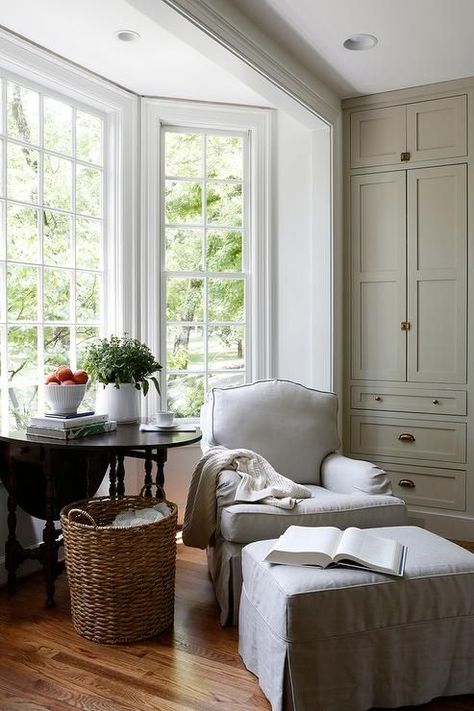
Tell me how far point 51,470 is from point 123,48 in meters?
2.03

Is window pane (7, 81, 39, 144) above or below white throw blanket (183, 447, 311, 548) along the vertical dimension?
above

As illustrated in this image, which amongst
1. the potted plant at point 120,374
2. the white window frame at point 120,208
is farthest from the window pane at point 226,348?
the potted plant at point 120,374

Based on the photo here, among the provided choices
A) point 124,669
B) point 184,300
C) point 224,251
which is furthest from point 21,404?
point 224,251

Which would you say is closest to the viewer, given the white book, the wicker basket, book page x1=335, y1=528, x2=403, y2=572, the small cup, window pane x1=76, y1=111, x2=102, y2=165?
book page x1=335, y1=528, x2=403, y2=572

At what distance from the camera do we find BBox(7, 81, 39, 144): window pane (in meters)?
3.08

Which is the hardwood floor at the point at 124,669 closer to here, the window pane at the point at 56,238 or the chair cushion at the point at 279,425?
the chair cushion at the point at 279,425

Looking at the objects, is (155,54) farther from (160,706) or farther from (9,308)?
(160,706)

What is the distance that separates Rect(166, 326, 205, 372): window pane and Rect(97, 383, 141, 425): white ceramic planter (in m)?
0.83

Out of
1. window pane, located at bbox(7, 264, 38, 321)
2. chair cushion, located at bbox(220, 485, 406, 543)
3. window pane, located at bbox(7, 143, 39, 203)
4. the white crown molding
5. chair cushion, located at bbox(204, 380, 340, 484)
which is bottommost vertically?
chair cushion, located at bbox(220, 485, 406, 543)

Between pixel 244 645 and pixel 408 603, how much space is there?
23.9 inches

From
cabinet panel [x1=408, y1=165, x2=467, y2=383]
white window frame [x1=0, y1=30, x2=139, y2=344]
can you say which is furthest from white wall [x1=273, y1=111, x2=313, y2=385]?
white window frame [x1=0, y1=30, x2=139, y2=344]

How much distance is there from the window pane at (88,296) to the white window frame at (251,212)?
26 centimetres

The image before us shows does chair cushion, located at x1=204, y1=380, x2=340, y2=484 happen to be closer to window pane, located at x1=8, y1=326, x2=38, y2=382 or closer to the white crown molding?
window pane, located at x1=8, y1=326, x2=38, y2=382

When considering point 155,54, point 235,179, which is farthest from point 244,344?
point 155,54
